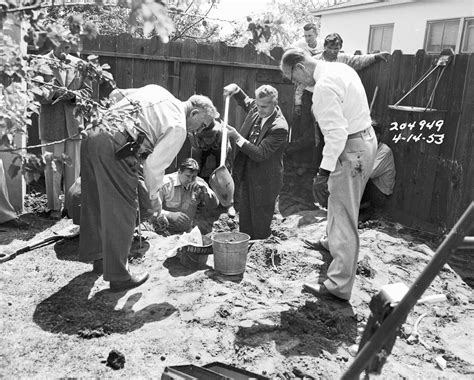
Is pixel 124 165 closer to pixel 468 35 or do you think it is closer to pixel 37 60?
pixel 37 60

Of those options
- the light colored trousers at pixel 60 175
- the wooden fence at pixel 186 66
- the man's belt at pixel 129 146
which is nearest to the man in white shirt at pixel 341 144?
the man's belt at pixel 129 146

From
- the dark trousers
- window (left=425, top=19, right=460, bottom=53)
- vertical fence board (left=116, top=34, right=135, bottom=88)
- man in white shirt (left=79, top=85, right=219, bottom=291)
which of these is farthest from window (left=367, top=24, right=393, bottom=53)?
man in white shirt (left=79, top=85, right=219, bottom=291)

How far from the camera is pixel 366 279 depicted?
507 cm

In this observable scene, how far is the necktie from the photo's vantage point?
609 centimetres

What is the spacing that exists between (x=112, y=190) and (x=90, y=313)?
3.18 feet

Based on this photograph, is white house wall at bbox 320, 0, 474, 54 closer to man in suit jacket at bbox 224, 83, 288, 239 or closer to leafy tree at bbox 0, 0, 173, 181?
man in suit jacket at bbox 224, 83, 288, 239

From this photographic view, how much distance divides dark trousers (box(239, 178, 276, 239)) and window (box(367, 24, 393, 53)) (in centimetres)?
1021

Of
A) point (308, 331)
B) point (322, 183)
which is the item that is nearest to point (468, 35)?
point (322, 183)

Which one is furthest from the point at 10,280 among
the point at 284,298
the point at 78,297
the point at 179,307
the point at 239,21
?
the point at 239,21

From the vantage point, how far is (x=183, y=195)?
6254 mm

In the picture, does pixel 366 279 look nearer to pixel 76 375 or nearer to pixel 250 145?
pixel 250 145

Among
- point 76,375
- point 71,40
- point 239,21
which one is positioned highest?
point 239,21

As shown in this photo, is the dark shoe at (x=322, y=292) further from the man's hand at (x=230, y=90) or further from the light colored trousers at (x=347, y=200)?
the man's hand at (x=230, y=90)

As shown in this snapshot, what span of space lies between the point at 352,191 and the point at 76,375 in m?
2.39
